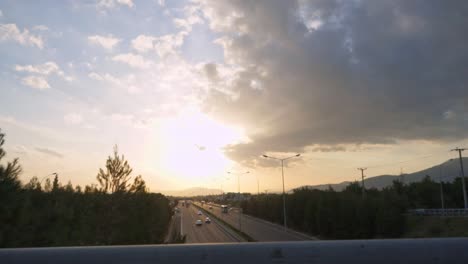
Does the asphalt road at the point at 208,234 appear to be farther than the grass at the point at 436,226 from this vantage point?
Yes

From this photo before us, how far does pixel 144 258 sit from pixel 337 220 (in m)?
58.8

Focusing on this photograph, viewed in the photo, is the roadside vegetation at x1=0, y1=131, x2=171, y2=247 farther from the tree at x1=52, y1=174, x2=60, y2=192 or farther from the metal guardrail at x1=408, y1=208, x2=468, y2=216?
the metal guardrail at x1=408, y1=208, x2=468, y2=216

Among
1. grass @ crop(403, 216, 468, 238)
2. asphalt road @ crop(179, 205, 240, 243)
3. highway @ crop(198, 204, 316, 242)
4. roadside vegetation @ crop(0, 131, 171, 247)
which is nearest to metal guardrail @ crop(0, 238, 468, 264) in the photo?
roadside vegetation @ crop(0, 131, 171, 247)

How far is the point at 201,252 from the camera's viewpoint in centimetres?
270

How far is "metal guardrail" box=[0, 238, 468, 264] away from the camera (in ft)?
8.73

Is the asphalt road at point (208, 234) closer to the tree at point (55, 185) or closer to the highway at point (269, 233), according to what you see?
the highway at point (269, 233)

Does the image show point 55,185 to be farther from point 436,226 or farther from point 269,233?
point 436,226

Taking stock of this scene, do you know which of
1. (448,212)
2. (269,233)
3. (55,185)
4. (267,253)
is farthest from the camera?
(269,233)

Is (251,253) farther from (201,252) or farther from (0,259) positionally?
(0,259)

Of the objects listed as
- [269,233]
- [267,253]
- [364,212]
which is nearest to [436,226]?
[364,212]

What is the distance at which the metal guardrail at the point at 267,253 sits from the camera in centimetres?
266

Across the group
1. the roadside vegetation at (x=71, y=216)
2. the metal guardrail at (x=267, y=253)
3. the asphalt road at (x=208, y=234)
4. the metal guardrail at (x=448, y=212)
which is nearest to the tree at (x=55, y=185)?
the roadside vegetation at (x=71, y=216)

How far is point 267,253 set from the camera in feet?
8.84

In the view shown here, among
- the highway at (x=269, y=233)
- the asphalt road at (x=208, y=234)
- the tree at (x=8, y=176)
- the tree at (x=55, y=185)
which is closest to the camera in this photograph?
the tree at (x=8, y=176)
